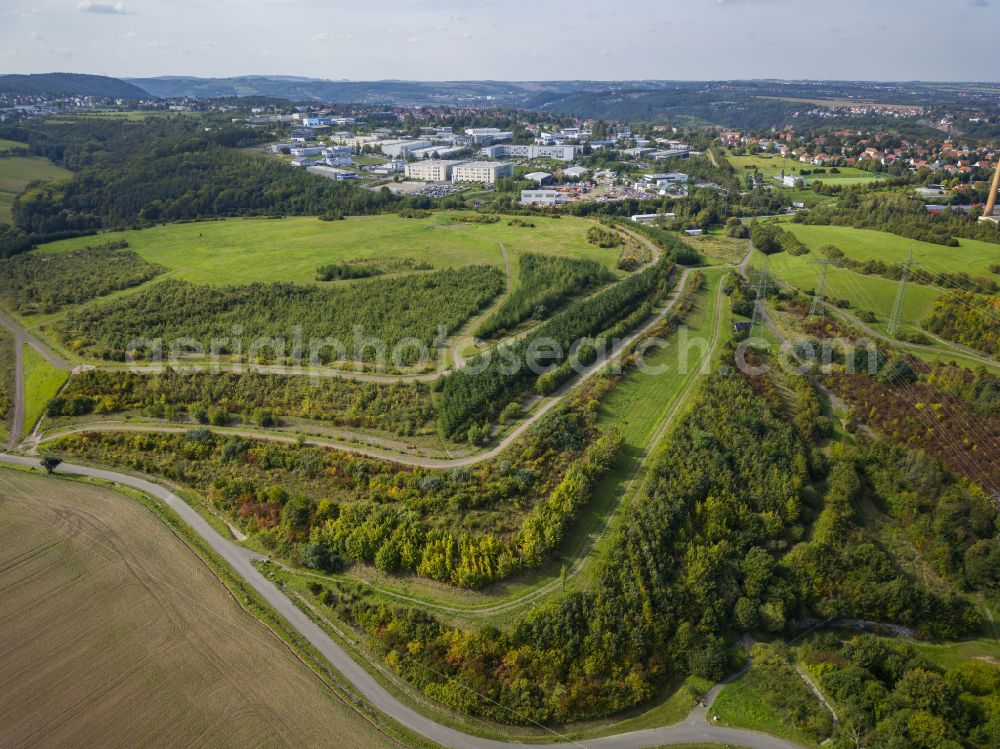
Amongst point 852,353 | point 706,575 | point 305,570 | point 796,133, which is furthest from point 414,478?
point 796,133

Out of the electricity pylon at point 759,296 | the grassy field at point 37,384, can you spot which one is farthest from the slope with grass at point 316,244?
the grassy field at point 37,384

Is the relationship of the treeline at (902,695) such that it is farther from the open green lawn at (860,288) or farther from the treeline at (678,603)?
the open green lawn at (860,288)

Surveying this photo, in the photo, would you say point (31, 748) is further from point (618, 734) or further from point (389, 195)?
point (389, 195)

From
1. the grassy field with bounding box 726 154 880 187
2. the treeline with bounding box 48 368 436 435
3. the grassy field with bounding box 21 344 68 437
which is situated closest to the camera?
the treeline with bounding box 48 368 436 435

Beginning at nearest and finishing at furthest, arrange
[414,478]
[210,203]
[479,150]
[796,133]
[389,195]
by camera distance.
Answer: [414,478], [210,203], [389,195], [479,150], [796,133]

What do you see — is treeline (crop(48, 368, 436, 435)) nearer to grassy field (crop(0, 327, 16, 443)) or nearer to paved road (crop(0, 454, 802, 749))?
grassy field (crop(0, 327, 16, 443))

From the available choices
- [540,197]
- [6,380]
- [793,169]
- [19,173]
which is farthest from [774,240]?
[19,173]

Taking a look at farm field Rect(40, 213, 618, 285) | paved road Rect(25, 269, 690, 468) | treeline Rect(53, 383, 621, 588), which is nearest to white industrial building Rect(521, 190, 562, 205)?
farm field Rect(40, 213, 618, 285)
